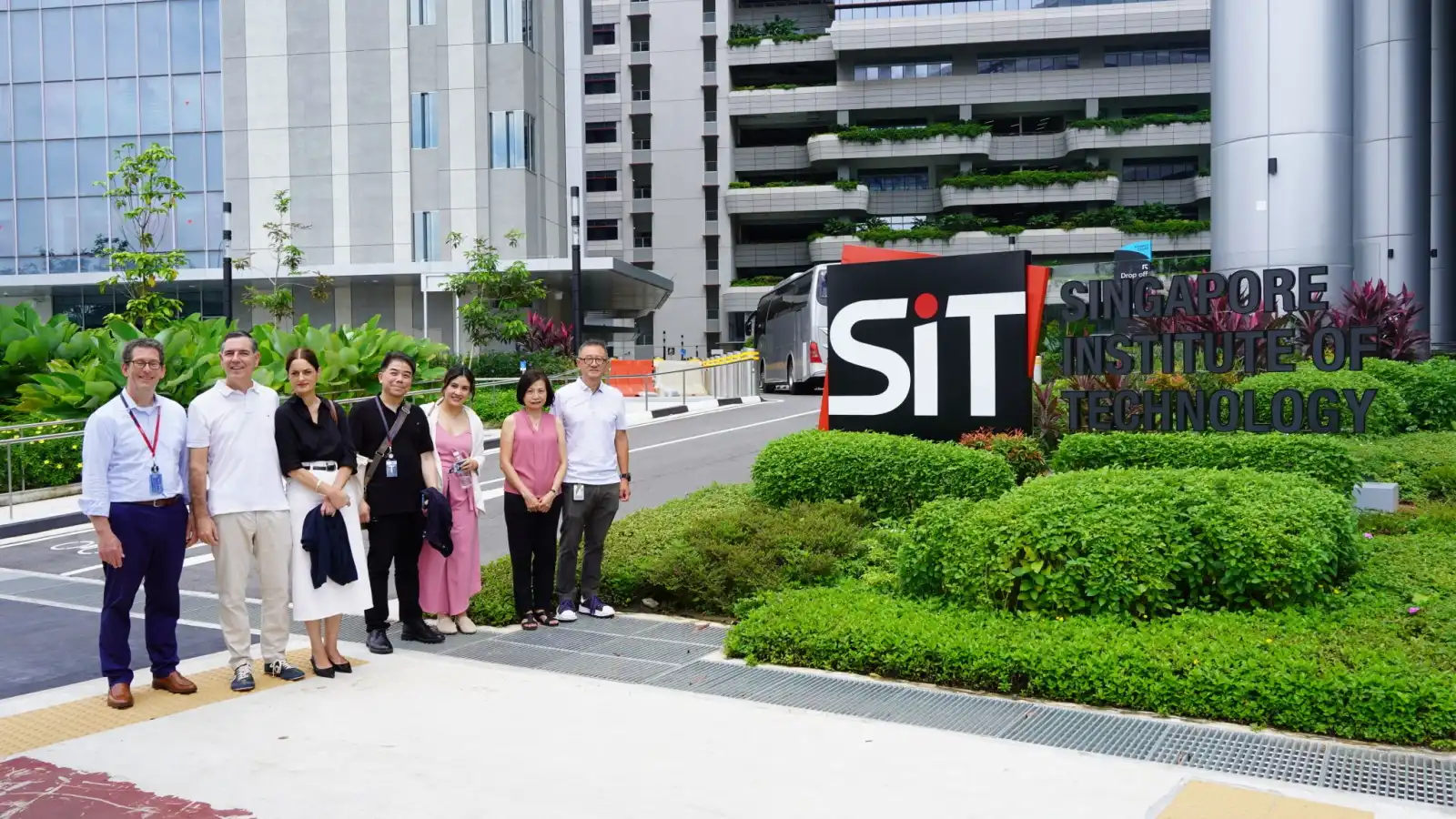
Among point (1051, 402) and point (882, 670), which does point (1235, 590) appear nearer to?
point (882, 670)

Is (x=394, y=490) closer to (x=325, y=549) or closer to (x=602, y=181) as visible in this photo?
(x=325, y=549)

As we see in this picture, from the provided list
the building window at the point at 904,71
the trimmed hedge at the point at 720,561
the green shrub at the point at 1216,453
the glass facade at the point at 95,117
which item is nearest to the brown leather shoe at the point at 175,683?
the trimmed hedge at the point at 720,561

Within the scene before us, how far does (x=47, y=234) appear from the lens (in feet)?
132

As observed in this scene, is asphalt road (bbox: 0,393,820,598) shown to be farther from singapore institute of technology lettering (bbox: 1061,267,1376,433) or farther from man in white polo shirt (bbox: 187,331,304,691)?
singapore institute of technology lettering (bbox: 1061,267,1376,433)

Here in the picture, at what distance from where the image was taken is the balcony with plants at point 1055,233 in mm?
57562

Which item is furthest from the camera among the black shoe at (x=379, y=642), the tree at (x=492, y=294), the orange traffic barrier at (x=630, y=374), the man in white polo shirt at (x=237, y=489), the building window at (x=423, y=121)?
the building window at (x=423, y=121)

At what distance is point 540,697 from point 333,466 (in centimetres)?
191

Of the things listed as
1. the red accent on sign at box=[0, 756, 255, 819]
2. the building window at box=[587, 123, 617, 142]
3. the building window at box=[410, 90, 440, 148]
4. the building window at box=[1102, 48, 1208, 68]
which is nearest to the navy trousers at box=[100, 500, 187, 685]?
the red accent on sign at box=[0, 756, 255, 819]

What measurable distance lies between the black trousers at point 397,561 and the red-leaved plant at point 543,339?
24.4 meters

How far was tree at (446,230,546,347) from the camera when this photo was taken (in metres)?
30.8

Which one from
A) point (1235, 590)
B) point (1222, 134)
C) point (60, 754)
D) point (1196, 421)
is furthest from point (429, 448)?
point (1222, 134)

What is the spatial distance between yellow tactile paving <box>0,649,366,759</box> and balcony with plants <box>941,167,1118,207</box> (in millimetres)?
55861

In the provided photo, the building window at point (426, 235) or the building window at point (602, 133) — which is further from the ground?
the building window at point (602, 133)

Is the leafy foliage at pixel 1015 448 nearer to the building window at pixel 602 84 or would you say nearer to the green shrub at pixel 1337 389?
the green shrub at pixel 1337 389
